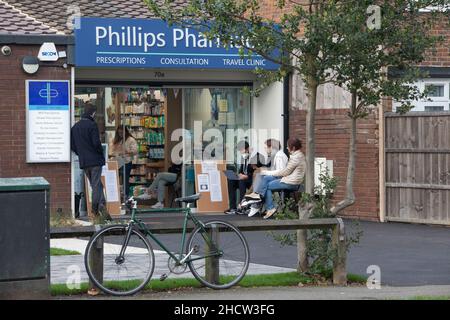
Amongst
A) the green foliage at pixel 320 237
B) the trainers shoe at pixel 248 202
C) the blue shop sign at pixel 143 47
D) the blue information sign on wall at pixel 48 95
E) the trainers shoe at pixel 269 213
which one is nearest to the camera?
the green foliage at pixel 320 237

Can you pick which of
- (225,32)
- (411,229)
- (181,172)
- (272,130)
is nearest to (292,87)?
(272,130)

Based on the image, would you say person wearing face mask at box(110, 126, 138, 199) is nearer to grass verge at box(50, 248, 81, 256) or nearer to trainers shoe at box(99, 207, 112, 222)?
trainers shoe at box(99, 207, 112, 222)

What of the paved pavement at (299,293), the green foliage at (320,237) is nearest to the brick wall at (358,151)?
the green foliage at (320,237)

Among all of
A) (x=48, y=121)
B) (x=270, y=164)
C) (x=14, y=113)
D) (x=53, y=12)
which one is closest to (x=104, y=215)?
(x=48, y=121)

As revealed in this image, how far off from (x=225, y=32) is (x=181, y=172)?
10.3 meters

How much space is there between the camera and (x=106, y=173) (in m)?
20.3

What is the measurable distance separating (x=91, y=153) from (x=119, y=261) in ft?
24.5

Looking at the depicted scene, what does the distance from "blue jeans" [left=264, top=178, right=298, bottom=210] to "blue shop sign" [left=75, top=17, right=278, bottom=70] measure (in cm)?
233

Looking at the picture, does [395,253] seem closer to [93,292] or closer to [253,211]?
[93,292]

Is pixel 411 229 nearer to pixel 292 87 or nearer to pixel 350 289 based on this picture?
pixel 292 87

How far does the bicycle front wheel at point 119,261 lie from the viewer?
1034 centimetres

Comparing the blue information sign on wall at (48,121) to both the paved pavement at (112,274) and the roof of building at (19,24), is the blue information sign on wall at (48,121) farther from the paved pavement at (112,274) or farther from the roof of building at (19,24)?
the paved pavement at (112,274)

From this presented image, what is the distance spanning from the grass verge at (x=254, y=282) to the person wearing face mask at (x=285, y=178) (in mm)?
6750
